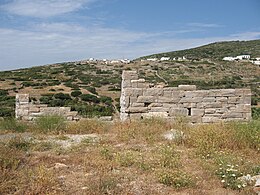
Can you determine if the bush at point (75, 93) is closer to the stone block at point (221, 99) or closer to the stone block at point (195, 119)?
the stone block at point (195, 119)

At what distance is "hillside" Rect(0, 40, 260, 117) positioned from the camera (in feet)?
89.4

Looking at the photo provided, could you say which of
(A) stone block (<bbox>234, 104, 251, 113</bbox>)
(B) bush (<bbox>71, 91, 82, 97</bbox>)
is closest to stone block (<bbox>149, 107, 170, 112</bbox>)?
(A) stone block (<bbox>234, 104, 251, 113</bbox>)

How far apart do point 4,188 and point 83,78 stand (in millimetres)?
36556

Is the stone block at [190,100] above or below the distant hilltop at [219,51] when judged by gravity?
below

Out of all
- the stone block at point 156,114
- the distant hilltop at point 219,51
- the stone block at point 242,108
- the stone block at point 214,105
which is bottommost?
the stone block at point 156,114

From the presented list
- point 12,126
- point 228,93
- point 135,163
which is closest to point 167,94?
point 228,93

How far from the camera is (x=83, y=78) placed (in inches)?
1607

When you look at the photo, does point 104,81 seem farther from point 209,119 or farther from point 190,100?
point 209,119

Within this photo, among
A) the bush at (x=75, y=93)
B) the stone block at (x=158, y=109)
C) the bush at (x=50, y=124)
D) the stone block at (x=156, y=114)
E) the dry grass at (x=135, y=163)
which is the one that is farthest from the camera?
the bush at (x=75, y=93)

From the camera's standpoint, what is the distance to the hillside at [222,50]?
64500 mm

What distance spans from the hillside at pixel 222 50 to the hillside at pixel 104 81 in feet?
13.7

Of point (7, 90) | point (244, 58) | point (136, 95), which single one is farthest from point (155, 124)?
point (244, 58)

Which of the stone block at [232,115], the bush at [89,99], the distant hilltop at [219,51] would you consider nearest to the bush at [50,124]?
the stone block at [232,115]

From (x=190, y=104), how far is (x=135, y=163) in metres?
6.21
